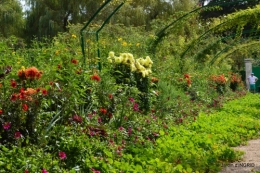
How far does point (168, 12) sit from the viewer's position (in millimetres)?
24297

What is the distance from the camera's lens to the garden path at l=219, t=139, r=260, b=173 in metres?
4.81

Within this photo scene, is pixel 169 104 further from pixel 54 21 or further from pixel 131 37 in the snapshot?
Answer: pixel 54 21

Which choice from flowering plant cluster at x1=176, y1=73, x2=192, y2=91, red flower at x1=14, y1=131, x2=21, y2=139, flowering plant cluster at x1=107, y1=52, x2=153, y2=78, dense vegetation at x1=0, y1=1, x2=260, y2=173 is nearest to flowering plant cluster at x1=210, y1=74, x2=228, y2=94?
flowering plant cluster at x1=176, y1=73, x2=192, y2=91

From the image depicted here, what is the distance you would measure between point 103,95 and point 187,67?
8250 millimetres

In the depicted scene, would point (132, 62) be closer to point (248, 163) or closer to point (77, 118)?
point (77, 118)

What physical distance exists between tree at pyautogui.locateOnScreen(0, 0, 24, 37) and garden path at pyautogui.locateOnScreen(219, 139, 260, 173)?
52.3 ft

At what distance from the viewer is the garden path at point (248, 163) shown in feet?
15.8

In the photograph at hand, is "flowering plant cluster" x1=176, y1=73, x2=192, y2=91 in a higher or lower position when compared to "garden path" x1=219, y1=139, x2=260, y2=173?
higher

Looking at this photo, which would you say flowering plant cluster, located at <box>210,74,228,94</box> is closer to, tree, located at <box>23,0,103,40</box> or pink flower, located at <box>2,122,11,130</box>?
tree, located at <box>23,0,103,40</box>

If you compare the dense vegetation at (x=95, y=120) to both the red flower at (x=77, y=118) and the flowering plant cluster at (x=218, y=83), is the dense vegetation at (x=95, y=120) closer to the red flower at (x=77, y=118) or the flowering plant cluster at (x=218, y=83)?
the red flower at (x=77, y=118)

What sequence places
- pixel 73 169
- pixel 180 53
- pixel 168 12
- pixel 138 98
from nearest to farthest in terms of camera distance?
pixel 73 169
pixel 138 98
pixel 180 53
pixel 168 12

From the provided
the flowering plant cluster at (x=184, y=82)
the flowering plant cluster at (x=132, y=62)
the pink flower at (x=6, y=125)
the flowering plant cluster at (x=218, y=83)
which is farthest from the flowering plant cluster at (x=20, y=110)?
the flowering plant cluster at (x=218, y=83)

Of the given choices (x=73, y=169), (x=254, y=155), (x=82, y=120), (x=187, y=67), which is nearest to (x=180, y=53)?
(x=187, y=67)

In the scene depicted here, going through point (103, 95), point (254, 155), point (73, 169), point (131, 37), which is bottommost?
→ point (254, 155)
